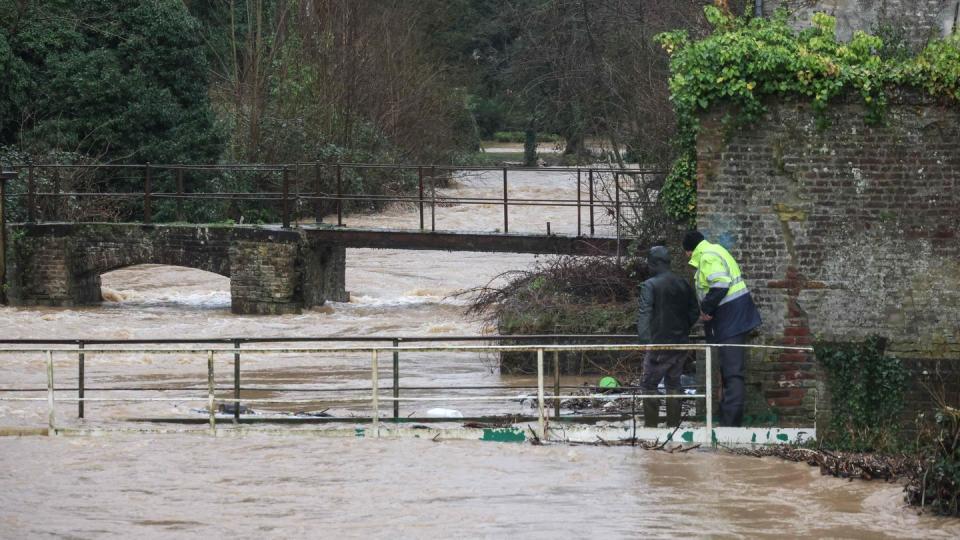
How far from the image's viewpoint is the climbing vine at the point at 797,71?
1302 centimetres

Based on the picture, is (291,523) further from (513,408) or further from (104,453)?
(513,408)

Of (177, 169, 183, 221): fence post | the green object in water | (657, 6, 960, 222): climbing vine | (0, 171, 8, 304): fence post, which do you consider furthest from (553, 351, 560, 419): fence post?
(0, 171, 8, 304): fence post

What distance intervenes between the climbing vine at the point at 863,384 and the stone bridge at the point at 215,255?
12098mm

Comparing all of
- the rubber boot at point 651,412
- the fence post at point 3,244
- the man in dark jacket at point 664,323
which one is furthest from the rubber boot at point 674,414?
the fence post at point 3,244

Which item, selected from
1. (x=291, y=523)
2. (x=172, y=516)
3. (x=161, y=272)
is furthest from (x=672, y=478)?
(x=161, y=272)

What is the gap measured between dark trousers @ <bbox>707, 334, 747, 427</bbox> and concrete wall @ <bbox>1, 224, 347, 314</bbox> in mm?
13968

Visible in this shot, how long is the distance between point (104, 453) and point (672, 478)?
4.96 metres

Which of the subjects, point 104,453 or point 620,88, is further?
point 620,88

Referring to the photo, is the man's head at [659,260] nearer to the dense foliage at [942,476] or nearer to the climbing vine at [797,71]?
the climbing vine at [797,71]

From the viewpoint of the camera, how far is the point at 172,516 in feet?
37.8

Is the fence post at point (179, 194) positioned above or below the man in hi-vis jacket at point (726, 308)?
above

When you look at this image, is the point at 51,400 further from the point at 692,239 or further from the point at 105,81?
the point at 105,81

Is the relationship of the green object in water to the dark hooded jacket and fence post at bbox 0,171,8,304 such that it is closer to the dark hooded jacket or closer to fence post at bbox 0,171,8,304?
→ the dark hooded jacket

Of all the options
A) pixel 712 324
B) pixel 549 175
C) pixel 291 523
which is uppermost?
pixel 549 175
